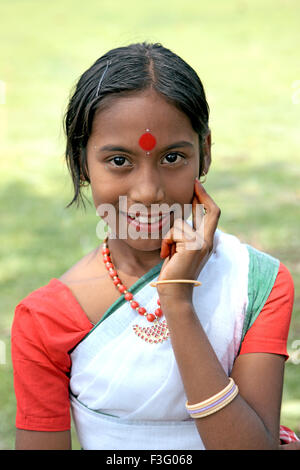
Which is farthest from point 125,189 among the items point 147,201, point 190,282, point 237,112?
point 237,112

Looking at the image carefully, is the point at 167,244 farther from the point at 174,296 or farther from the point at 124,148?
the point at 124,148

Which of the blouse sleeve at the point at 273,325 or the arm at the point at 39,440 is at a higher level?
the blouse sleeve at the point at 273,325

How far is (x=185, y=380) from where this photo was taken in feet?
7.12

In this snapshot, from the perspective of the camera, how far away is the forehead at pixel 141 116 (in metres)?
2.20

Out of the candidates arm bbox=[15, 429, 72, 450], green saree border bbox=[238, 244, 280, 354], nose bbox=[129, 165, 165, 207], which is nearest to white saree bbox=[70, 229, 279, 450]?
green saree border bbox=[238, 244, 280, 354]

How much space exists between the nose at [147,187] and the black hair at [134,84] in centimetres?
23

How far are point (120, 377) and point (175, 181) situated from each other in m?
0.70

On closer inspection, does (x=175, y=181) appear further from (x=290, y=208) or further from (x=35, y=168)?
(x=35, y=168)

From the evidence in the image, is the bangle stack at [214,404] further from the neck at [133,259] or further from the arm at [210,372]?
the neck at [133,259]

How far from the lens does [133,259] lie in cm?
252

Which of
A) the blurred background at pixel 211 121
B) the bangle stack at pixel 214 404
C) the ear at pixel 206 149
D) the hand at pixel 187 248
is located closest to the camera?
the bangle stack at pixel 214 404

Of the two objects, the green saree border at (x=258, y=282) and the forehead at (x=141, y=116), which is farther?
the green saree border at (x=258, y=282)

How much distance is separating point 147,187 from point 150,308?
1.57 ft

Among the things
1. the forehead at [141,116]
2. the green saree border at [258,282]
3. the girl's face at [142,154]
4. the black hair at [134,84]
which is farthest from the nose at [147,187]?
the green saree border at [258,282]
